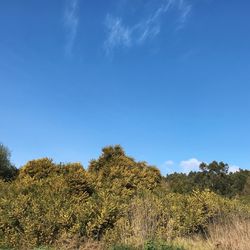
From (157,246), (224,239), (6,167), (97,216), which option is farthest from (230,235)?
(6,167)

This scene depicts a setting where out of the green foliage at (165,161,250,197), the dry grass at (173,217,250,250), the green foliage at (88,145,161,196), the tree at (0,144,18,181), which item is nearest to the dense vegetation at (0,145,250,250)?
the dry grass at (173,217,250,250)

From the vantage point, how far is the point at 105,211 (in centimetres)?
1155

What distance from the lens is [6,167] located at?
23.6 metres

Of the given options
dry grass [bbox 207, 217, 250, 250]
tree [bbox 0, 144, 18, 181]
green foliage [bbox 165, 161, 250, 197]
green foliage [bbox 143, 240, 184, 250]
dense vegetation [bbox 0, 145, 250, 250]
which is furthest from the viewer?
green foliage [bbox 165, 161, 250, 197]

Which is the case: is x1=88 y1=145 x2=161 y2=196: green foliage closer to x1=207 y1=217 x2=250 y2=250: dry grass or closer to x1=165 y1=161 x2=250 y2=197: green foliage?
x1=207 y1=217 x2=250 y2=250: dry grass

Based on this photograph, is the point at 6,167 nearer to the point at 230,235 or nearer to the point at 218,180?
the point at 230,235

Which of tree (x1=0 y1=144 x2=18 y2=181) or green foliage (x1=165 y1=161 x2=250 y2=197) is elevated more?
green foliage (x1=165 y1=161 x2=250 y2=197)

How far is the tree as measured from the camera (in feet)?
76.7

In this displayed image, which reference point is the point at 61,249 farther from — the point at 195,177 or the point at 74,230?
the point at 195,177

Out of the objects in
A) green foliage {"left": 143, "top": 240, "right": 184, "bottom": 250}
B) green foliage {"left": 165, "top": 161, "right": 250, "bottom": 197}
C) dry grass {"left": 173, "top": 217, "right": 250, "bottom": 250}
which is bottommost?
green foliage {"left": 143, "top": 240, "right": 184, "bottom": 250}

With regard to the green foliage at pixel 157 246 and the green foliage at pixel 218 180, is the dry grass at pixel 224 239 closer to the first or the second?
the green foliage at pixel 157 246

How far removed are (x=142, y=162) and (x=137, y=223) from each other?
420 inches

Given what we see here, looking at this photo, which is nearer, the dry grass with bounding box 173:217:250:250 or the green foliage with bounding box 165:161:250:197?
the dry grass with bounding box 173:217:250:250

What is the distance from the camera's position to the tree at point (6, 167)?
76.7 ft
